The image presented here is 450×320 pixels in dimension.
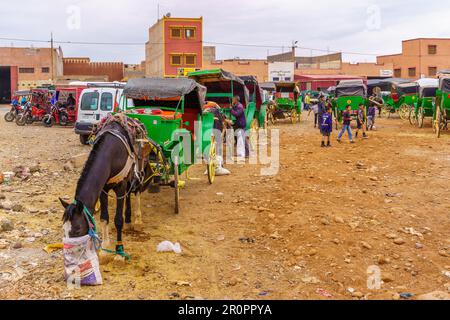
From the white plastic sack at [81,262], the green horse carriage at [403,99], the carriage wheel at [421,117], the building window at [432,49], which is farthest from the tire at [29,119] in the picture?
the building window at [432,49]

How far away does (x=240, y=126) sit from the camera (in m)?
12.5

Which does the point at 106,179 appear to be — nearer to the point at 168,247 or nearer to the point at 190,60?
the point at 168,247

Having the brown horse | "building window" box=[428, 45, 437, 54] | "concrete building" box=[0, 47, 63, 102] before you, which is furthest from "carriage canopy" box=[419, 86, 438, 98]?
"concrete building" box=[0, 47, 63, 102]

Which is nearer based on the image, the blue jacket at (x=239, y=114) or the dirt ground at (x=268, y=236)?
the dirt ground at (x=268, y=236)

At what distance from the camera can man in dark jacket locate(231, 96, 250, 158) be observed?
12.4m

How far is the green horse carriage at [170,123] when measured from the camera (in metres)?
7.46

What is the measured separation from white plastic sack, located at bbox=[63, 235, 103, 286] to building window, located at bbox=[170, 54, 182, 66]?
139 feet

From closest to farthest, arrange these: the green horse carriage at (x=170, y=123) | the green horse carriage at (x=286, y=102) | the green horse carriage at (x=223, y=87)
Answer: the green horse carriage at (x=170, y=123)
the green horse carriage at (x=223, y=87)
the green horse carriage at (x=286, y=102)

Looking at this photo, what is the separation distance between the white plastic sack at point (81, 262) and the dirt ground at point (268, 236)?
104mm

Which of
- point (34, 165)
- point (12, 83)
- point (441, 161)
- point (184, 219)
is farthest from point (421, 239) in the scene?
point (12, 83)

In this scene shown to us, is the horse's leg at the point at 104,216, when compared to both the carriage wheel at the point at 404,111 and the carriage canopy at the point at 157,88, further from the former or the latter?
the carriage wheel at the point at 404,111

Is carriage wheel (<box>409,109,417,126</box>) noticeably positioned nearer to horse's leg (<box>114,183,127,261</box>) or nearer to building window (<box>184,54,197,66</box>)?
horse's leg (<box>114,183,127,261</box>)

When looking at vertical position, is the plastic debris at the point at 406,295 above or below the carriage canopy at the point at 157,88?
below

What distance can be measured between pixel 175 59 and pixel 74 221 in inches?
1682
